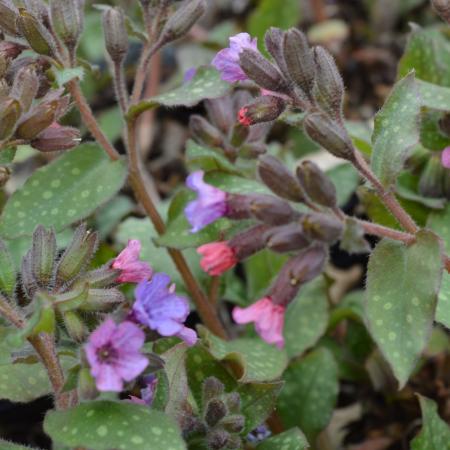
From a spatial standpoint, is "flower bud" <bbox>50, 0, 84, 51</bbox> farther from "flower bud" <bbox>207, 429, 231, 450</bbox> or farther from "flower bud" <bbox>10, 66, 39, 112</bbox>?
"flower bud" <bbox>207, 429, 231, 450</bbox>

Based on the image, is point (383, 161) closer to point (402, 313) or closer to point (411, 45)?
point (402, 313)

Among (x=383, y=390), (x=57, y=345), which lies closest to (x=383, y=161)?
(x=57, y=345)

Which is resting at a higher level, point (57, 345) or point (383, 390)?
point (57, 345)

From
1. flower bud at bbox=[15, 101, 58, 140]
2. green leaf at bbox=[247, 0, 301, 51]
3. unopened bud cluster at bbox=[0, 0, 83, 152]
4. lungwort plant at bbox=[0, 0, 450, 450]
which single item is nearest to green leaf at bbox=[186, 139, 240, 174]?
lungwort plant at bbox=[0, 0, 450, 450]

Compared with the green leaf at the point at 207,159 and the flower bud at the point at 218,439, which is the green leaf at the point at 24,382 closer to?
the flower bud at the point at 218,439

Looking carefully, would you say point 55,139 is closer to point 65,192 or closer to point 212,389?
point 65,192

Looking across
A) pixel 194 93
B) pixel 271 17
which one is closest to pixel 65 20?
pixel 194 93
